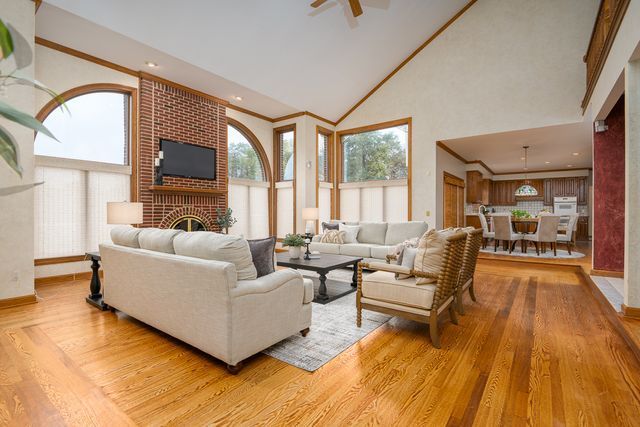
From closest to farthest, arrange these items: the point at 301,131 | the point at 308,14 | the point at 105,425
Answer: the point at 105,425 → the point at 308,14 → the point at 301,131

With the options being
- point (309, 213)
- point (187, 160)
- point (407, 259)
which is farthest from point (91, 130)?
point (407, 259)

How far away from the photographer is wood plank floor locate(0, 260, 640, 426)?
1853 mm

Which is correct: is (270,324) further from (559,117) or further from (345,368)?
(559,117)

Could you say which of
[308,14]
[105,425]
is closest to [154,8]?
[308,14]

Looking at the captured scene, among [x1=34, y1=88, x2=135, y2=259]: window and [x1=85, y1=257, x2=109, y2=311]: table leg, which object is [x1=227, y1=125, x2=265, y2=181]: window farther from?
[x1=85, y1=257, x2=109, y2=311]: table leg

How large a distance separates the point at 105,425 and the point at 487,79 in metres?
7.42

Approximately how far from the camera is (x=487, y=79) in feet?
21.2

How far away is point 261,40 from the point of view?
18.2 feet

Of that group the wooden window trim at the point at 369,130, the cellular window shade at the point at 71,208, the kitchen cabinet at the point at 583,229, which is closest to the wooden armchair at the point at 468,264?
the wooden window trim at the point at 369,130

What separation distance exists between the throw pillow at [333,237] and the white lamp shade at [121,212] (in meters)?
3.26

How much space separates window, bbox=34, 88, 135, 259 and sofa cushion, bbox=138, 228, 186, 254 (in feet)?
9.08

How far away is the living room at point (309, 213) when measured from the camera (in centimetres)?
212

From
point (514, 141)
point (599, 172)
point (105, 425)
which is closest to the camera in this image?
point (105, 425)

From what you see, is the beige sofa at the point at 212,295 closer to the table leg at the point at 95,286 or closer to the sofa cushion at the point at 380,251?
the table leg at the point at 95,286
